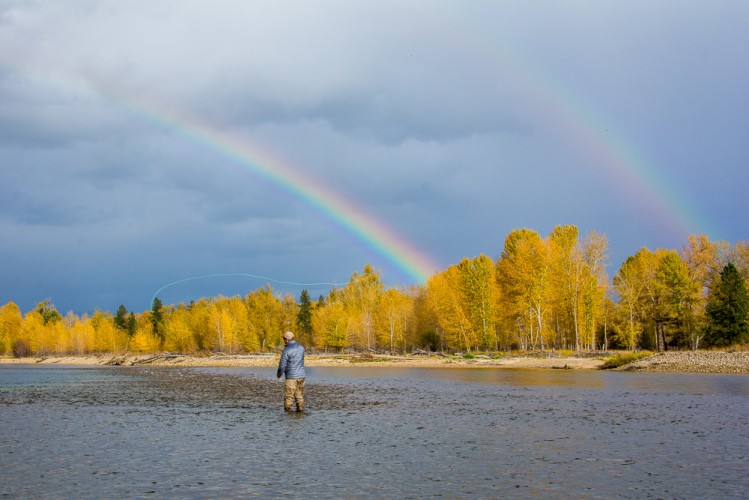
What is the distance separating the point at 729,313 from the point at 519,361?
23754 mm

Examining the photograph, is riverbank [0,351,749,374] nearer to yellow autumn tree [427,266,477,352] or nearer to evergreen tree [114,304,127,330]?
yellow autumn tree [427,266,477,352]

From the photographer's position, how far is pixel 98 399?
28.1 meters

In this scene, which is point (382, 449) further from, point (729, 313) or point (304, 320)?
point (304, 320)

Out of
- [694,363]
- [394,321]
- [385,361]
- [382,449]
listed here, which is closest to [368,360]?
[385,361]

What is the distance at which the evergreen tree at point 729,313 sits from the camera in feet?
225

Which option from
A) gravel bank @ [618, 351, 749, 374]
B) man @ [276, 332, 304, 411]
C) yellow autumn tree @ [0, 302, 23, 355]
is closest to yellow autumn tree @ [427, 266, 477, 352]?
gravel bank @ [618, 351, 749, 374]

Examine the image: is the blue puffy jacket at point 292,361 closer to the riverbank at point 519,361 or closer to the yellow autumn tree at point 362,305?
the riverbank at point 519,361

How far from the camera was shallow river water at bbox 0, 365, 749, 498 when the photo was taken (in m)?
10.5

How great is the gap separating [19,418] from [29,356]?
6287 inches

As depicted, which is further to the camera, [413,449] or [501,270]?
[501,270]

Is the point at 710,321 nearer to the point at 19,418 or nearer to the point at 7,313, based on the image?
the point at 19,418

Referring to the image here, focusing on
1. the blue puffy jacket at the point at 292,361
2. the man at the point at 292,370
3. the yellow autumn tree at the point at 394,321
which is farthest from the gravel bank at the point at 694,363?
the yellow autumn tree at the point at 394,321

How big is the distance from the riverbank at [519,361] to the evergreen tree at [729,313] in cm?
1130

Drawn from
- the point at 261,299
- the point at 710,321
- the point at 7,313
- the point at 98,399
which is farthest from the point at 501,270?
the point at 7,313
